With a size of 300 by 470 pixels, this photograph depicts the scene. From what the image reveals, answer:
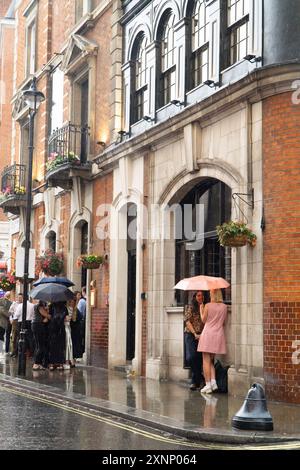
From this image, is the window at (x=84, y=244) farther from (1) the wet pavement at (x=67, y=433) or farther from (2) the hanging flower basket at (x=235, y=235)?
(1) the wet pavement at (x=67, y=433)

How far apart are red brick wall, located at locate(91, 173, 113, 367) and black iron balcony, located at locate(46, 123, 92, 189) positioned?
0.78 metres

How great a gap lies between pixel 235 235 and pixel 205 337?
2.07 meters

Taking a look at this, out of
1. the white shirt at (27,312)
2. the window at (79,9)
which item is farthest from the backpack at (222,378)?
the window at (79,9)

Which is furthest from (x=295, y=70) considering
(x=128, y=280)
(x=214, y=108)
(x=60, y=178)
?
(x=60, y=178)

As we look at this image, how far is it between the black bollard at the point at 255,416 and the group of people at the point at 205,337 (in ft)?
13.5

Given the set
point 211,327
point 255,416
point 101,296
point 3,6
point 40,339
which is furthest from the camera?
point 3,6

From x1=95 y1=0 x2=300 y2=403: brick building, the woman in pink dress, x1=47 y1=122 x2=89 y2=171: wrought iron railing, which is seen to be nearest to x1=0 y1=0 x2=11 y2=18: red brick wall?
x1=47 y1=122 x2=89 y2=171: wrought iron railing

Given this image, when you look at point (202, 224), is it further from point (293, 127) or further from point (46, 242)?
point (46, 242)

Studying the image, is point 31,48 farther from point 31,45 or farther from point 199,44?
point 199,44

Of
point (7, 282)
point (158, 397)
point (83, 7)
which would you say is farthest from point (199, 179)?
point (7, 282)

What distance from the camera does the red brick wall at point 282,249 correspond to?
12211mm

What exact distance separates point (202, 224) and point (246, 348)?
3393 mm

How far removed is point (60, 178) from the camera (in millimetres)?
21125

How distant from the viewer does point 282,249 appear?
1243 cm
